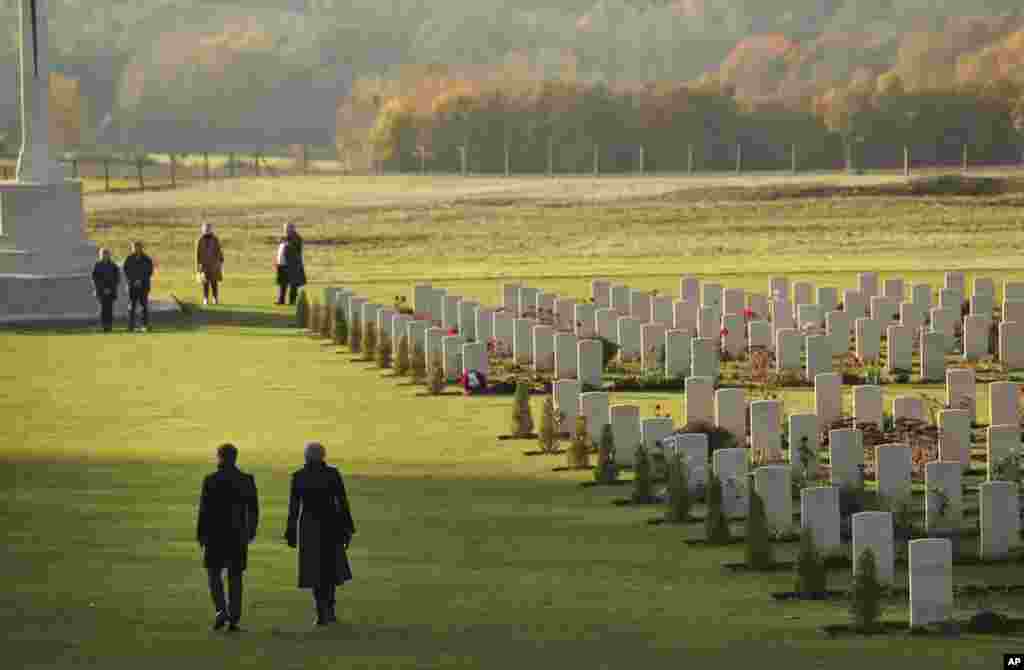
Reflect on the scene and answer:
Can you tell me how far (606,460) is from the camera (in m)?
19.8

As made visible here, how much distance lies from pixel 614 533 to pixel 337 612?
3.44 meters

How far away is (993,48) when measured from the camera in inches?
3964

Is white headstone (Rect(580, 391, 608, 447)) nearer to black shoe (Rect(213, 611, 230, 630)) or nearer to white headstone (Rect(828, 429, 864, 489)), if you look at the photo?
white headstone (Rect(828, 429, 864, 489))

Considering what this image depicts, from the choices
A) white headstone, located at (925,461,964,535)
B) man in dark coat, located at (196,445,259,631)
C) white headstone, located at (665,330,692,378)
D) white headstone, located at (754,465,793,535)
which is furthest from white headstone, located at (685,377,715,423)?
man in dark coat, located at (196,445,259,631)

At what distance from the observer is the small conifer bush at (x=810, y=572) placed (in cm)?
1446

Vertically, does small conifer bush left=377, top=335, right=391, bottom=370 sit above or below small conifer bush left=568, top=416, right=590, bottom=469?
below

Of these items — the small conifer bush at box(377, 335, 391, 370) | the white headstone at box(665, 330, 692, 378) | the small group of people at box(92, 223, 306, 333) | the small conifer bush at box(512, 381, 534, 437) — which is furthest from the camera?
the small group of people at box(92, 223, 306, 333)

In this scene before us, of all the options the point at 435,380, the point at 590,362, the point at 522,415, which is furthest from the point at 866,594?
the point at 435,380

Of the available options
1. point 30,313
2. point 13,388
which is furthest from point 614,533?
point 30,313

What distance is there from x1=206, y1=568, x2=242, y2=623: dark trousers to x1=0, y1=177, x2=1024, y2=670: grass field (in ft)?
0.65

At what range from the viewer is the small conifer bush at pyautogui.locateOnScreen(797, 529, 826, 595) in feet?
47.4

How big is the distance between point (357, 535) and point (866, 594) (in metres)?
5.04

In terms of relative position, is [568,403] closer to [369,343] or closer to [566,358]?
[566,358]

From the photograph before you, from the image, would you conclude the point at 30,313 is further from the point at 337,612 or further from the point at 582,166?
the point at 582,166
